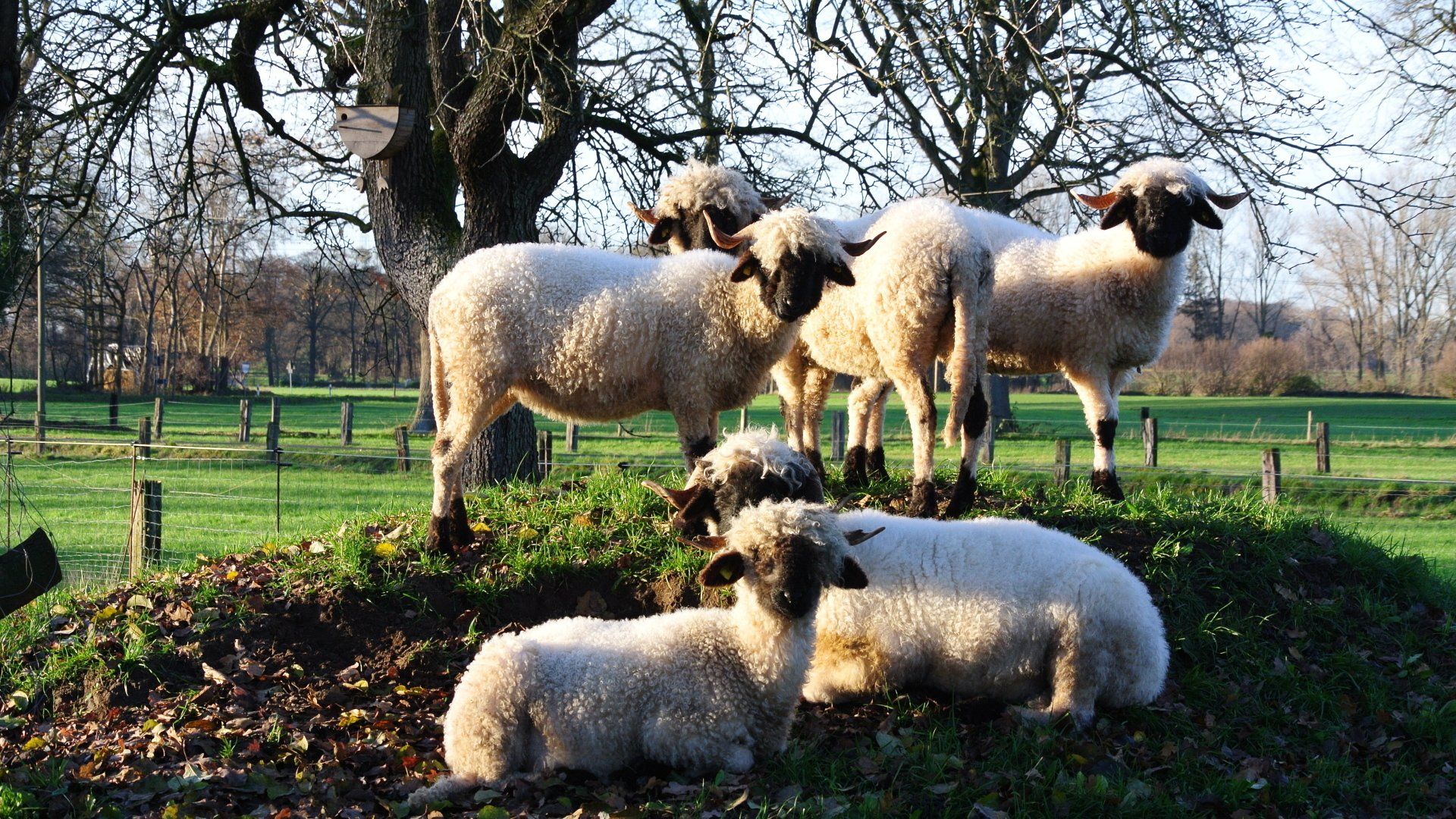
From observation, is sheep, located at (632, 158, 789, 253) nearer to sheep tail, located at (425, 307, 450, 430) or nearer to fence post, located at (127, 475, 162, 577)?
sheep tail, located at (425, 307, 450, 430)

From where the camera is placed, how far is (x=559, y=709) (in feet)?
14.5

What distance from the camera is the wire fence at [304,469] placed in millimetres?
10852

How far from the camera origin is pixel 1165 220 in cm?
732

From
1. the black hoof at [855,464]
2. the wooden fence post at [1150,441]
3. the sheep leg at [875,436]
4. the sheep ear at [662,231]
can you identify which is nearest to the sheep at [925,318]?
the black hoof at [855,464]

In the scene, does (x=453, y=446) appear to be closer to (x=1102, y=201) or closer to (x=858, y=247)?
(x=858, y=247)

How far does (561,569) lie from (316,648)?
1520 millimetres

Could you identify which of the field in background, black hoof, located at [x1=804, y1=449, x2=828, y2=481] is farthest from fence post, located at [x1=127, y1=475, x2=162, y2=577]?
black hoof, located at [x1=804, y1=449, x2=828, y2=481]

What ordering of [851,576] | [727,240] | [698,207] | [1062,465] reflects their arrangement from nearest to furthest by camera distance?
[851,576], [727,240], [698,207], [1062,465]

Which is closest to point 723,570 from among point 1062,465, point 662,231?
point 662,231

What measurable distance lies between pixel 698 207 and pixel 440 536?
3.09 metres

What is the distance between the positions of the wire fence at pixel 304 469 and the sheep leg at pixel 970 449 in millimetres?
2737

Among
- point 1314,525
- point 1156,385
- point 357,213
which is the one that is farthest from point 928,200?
point 1156,385

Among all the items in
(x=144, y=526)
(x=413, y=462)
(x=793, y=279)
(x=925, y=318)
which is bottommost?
(x=413, y=462)

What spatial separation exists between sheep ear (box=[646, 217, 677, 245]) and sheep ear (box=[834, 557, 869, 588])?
4.30 meters
